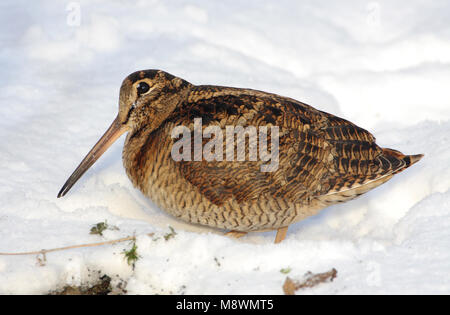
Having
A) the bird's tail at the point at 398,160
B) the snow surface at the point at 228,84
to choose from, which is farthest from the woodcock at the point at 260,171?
the snow surface at the point at 228,84

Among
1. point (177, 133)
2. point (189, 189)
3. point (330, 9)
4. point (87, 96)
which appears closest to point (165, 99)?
point (177, 133)

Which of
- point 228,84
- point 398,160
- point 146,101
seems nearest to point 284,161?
point 398,160

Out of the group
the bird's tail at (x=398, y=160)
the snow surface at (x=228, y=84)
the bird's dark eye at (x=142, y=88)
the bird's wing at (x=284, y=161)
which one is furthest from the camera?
the bird's dark eye at (x=142, y=88)

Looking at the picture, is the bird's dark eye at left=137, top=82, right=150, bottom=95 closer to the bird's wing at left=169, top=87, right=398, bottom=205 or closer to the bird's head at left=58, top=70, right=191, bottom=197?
the bird's head at left=58, top=70, right=191, bottom=197

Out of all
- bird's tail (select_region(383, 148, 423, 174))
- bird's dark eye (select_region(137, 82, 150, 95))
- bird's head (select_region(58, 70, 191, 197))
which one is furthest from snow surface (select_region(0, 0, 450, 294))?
Answer: bird's dark eye (select_region(137, 82, 150, 95))

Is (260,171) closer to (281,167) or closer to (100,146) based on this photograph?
(281,167)

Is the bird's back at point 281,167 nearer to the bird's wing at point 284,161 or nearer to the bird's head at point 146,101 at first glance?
the bird's wing at point 284,161

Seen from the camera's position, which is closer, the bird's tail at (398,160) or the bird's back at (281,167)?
the bird's back at (281,167)
